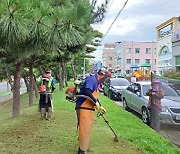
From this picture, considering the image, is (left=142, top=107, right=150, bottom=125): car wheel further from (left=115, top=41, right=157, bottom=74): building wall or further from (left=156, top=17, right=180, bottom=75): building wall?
(left=115, top=41, right=157, bottom=74): building wall

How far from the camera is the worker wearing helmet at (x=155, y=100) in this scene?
831 centimetres

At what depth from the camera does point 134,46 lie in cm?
7581

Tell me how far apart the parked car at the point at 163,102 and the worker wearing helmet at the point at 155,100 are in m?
0.50

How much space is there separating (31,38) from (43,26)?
39 centimetres

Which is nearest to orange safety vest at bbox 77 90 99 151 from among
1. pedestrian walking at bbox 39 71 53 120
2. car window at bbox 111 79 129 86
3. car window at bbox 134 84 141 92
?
pedestrian walking at bbox 39 71 53 120

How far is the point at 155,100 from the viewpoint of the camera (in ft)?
27.6

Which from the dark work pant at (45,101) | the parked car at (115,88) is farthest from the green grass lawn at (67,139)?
the parked car at (115,88)

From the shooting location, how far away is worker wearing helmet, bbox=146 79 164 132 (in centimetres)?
831

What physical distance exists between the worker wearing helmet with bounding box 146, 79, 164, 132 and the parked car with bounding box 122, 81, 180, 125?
1.65 ft

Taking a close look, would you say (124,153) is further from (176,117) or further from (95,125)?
(176,117)

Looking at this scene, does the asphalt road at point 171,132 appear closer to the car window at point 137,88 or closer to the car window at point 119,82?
the car window at point 137,88

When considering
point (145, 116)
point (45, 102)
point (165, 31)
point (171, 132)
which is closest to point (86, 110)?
point (45, 102)

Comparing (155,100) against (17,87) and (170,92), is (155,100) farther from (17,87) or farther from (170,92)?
(17,87)

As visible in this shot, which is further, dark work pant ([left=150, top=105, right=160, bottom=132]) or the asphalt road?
dark work pant ([left=150, top=105, right=160, bottom=132])
